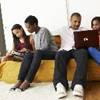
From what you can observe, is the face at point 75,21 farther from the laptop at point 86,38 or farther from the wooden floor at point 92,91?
the wooden floor at point 92,91

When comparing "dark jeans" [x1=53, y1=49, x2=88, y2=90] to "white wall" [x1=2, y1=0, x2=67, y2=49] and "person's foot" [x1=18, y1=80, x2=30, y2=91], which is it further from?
"white wall" [x1=2, y1=0, x2=67, y2=49]

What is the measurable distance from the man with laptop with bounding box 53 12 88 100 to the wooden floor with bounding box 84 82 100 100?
0.31ft

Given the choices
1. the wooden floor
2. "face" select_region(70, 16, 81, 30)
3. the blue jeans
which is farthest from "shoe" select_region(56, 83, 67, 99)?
"face" select_region(70, 16, 81, 30)

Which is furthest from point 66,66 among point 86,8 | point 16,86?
point 86,8

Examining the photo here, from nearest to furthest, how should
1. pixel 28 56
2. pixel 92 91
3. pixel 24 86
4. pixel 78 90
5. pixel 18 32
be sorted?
1. pixel 78 90
2. pixel 92 91
3. pixel 24 86
4. pixel 28 56
5. pixel 18 32

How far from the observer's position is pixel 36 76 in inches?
129

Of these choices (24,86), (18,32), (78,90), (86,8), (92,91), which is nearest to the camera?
(78,90)

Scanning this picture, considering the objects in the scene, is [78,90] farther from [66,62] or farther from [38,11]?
[38,11]

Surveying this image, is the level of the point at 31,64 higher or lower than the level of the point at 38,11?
lower

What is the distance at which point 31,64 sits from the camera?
3.08 metres

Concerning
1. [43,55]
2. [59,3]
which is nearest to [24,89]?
[43,55]

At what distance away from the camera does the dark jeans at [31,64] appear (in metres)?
3.03

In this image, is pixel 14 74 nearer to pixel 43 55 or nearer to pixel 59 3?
pixel 43 55

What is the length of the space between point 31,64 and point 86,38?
71 cm
